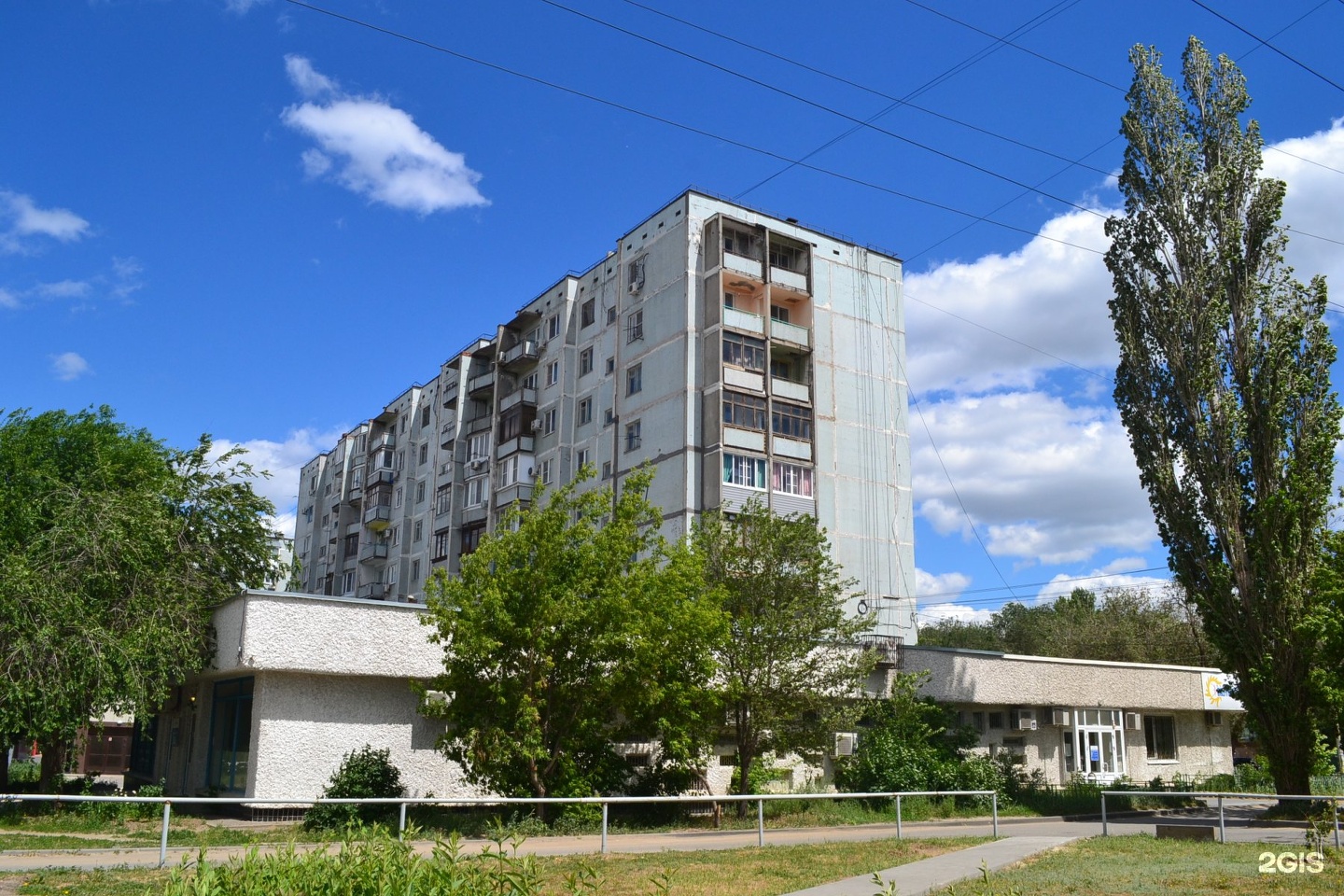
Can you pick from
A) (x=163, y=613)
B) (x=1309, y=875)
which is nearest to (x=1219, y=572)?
(x=1309, y=875)

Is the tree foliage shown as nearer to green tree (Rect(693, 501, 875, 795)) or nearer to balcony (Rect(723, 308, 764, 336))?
balcony (Rect(723, 308, 764, 336))

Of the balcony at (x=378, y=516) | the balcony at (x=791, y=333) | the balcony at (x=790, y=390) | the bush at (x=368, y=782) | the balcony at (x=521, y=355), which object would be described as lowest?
the bush at (x=368, y=782)

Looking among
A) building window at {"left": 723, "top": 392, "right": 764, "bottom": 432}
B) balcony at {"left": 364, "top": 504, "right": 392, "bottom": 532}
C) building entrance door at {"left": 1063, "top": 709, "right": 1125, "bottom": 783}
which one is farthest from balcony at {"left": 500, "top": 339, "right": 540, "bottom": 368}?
building entrance door at {"left": 1063, "top": 709, "right": 1125, "bottom": 783}

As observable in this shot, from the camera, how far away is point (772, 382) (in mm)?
44938

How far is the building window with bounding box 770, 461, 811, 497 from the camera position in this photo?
43344 mm

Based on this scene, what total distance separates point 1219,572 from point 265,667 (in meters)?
23.5

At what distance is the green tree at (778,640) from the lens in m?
23.7

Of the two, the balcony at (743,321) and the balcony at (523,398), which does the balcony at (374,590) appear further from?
the balcony at (743,321)

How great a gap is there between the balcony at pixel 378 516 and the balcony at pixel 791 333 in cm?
3280

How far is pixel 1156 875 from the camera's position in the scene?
1302cm

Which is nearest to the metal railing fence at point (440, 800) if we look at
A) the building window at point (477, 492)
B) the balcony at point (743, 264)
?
the balcony at point (743, 264)

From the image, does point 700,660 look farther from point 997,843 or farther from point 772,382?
point 772,382

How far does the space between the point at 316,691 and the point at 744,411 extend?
2410 centimetres

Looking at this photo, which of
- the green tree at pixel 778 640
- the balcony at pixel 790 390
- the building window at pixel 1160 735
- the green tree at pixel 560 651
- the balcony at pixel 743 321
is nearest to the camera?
the green tree at pixel 560 651
